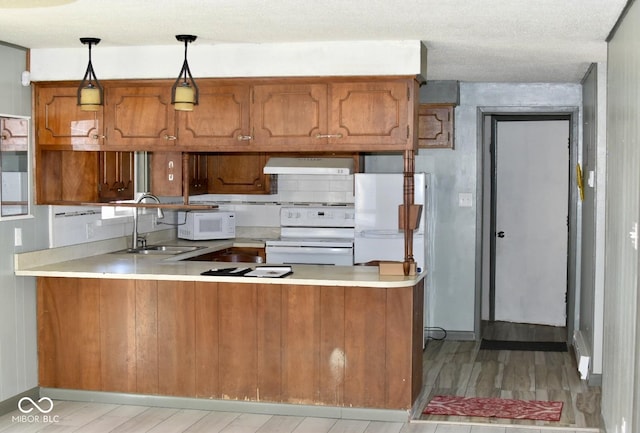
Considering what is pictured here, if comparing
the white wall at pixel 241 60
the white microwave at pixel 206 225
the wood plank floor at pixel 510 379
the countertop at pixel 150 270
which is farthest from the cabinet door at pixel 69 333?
the white microwave at pixel 206 225

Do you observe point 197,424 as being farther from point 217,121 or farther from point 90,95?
point 90,95

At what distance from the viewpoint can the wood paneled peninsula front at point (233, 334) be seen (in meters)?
5.32

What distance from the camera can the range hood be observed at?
7656 millimetres

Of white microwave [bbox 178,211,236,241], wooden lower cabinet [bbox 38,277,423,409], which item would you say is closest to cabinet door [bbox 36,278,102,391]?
wooden lower cabinet [bbox 38,277,423,409]

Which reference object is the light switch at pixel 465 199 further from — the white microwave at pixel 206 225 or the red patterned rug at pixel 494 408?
the red patterned rug at pixel 494 408

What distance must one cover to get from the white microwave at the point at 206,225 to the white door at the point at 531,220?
2741 millimetres

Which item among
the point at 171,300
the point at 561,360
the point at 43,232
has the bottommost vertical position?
the point at 561,360

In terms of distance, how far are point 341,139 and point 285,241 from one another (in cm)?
273

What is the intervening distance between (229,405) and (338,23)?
8.10ft

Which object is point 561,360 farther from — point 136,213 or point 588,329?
point 136,213

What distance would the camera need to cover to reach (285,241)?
796cm

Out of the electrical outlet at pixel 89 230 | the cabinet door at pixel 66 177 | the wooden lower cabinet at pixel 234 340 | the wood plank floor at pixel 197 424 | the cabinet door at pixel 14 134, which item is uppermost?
the cabinet door at pixel 14 134

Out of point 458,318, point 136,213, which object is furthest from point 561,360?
point 136,213

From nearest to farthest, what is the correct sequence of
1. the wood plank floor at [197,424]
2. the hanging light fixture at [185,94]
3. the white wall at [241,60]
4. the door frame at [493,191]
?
the hanging light fixture at [185,94], the wood plank floor at [197,424], the white wall at [241,60], the door frame at [493,191]
